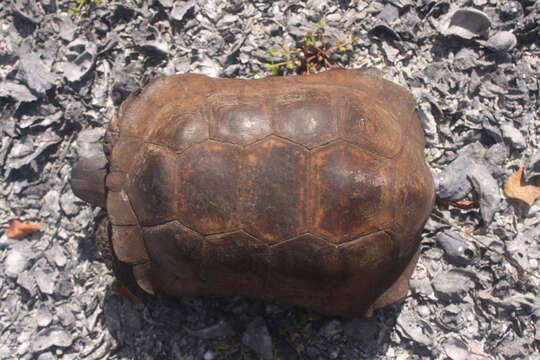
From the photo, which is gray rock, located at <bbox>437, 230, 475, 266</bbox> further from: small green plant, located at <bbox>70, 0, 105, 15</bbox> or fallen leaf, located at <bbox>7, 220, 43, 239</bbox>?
small green plant, located at <bbox>70, 0, 105, 15</bbox>

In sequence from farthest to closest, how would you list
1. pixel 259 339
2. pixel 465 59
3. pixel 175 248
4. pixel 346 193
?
pixel 465 59 → pixel 259 339 → pixel 175 248 → pixel 346 193

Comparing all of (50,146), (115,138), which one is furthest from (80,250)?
(115,138)

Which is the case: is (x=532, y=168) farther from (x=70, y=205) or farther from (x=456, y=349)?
(x=70, y=205)

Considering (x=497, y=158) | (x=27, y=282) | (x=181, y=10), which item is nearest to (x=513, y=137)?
(x=497, y=158)

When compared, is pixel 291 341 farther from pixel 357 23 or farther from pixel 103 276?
pixel 357 23

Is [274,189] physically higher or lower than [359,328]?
higher
